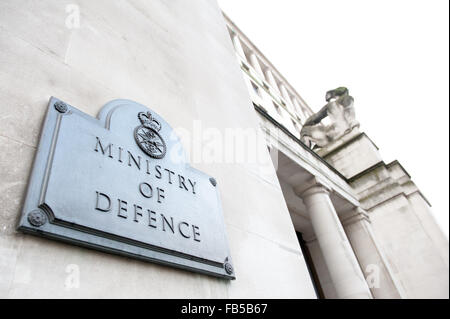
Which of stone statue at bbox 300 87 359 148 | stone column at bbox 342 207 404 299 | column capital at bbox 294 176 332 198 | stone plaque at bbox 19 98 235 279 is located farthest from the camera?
stone statue at bbox 300 87 359 148

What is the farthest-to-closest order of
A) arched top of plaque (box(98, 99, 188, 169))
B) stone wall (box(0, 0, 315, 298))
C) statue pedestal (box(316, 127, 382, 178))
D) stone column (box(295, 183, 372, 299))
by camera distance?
statue pedestal (box(316, 127, 382, 178)), stone column (box(295, 183, 372, 299)), arched top of plaque (box(98, 99, 188, 169)), stone wall (box(0, 0, 315, 298))

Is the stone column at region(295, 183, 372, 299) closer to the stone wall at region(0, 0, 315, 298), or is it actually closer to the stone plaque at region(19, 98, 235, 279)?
the stone wall at region(0, 0, 315, 298)

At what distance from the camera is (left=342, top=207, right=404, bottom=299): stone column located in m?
9.50

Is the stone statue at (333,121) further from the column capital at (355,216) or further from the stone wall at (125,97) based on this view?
the stone wall at (125,97)

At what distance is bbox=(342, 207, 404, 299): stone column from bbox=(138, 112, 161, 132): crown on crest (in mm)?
9604

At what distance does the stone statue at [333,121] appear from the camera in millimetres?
14575

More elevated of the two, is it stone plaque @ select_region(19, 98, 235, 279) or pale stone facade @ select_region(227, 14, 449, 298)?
pale stone facade @ select_region(227, 14, 449, 298)

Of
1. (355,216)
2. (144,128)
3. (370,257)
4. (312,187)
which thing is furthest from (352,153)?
(144,128)

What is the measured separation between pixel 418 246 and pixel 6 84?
39.5 ft

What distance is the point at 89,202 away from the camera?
1.88 metres

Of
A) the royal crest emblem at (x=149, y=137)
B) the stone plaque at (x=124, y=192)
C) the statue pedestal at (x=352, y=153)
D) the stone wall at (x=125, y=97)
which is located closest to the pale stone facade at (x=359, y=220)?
the statue pedestal at (x=352, y=153)

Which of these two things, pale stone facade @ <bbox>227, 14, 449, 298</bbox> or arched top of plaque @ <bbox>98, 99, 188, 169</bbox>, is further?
pale stone facade @ <bbox>227, 14, 449, 298</bbox>

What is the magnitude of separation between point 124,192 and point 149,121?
84 cm

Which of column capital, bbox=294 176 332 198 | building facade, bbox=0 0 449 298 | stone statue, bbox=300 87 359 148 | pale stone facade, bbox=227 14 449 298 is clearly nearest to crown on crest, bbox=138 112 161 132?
building facade, bbox=0 0 449 298
